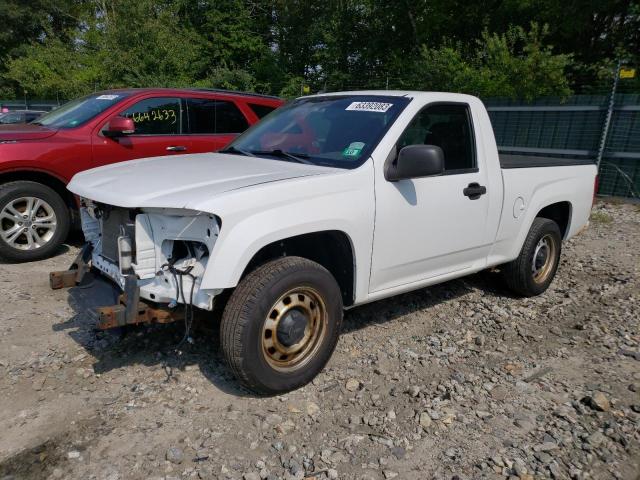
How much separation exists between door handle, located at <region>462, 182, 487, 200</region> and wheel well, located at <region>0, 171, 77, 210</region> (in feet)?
13.6

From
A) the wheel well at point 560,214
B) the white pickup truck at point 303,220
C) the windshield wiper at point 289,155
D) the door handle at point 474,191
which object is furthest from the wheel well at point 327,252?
the wheel well at point 560,214

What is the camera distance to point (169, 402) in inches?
120

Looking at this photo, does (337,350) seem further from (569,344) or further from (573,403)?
(569,344)

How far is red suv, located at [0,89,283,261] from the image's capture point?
5.25 m

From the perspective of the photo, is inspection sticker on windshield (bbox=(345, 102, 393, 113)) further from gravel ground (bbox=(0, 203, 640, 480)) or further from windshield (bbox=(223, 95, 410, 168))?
gravel ground (bbox=(0, 203, 640, 480))

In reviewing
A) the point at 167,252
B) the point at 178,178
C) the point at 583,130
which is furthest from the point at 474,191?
the point at 583,130

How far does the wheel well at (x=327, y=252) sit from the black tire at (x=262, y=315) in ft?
0.63

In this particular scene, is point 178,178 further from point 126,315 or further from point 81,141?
point 81,141

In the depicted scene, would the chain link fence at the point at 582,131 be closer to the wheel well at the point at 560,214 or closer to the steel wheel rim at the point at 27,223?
the wheel well at the point at 560,214

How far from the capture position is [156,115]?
6211 mm

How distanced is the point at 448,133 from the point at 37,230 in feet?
14.2

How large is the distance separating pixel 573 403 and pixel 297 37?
23446 mm

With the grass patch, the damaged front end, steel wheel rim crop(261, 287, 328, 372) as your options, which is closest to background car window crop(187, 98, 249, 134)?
the damaged front end

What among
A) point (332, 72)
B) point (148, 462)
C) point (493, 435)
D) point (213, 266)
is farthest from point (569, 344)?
point (332, 72)
